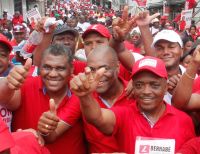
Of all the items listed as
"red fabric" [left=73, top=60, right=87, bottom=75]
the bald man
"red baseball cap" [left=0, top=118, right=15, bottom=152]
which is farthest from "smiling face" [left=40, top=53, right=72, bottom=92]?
"red baseball cap" [left=0, top=118, right=15, bottom=152]

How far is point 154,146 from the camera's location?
2.90m

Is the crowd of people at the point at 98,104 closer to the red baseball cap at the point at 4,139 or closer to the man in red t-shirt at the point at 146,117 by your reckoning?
the man in red t-shirt at the point at 146,117

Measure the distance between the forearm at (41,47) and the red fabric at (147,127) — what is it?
4.75ft

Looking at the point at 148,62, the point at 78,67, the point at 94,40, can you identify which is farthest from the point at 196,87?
the point at 94,40

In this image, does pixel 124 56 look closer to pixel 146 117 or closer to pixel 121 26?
pixel 121 26

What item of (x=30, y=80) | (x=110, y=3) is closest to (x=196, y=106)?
(x=30, y=80)

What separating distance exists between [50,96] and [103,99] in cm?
45

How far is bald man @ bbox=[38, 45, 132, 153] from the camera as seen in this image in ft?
10.5

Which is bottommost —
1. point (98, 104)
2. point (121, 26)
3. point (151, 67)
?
point (98, 104)

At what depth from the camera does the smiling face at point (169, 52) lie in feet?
12.9

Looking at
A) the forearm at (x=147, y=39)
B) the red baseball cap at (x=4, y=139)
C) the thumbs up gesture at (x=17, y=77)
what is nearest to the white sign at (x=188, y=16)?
the forearm at (x=147, y=39)

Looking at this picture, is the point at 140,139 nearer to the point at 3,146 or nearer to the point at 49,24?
the point at 3,146

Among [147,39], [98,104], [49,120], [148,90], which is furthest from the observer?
[147,39]

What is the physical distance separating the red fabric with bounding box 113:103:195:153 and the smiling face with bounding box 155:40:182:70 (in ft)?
2.99
